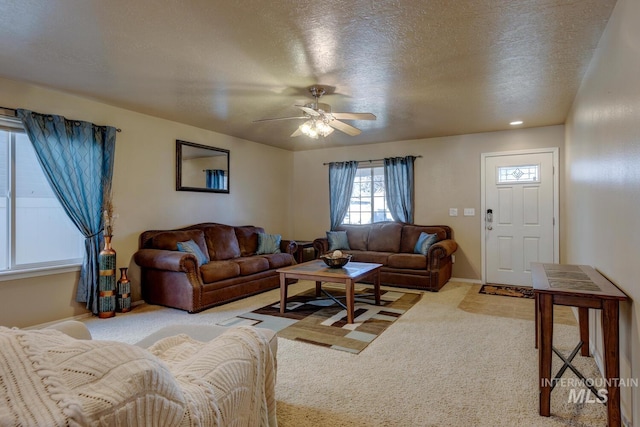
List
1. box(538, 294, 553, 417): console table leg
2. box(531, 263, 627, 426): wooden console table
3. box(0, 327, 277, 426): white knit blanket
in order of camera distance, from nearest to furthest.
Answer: box(0, 327, 277, 426): white knit blanket → box(531, 263, 627, 426): wooden console table → box(538, 294, 553, 417): console table leg

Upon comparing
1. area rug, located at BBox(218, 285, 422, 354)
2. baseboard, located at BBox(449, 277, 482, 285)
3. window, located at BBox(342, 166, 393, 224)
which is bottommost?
area rug, located at BBox(218, 285, 422, 354)

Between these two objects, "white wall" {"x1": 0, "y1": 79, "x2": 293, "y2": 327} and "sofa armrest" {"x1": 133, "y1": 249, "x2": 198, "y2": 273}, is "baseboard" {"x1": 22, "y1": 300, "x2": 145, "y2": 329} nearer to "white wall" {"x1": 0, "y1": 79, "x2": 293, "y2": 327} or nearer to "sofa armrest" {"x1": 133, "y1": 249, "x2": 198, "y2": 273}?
"white wall" {"x1": 0, "y1": 79, "x2": 293, "y2": 327}

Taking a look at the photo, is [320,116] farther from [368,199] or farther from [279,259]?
[368,199]

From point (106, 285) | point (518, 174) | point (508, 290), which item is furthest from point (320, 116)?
point (508, 290)

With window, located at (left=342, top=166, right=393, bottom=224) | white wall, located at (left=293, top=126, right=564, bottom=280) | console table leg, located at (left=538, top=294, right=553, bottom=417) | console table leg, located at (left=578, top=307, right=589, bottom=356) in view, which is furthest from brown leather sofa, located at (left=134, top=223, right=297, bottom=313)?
console table leg, located at (left=578, top=307, right=589, bottom=356)

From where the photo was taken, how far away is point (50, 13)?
218cm

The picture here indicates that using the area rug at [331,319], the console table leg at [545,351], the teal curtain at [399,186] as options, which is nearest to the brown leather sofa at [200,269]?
the area rug at [331,319]

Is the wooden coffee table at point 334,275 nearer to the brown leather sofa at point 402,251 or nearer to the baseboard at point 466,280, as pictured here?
the brown leather sofa at point 402,251

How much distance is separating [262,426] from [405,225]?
502 cm

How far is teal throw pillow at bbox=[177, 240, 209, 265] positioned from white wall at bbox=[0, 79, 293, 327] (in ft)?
1.94

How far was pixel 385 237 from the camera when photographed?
5945 mm

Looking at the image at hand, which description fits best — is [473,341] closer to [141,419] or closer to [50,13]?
[141,419]

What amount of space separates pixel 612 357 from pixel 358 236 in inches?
176

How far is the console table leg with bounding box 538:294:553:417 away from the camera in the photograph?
1987 mm
